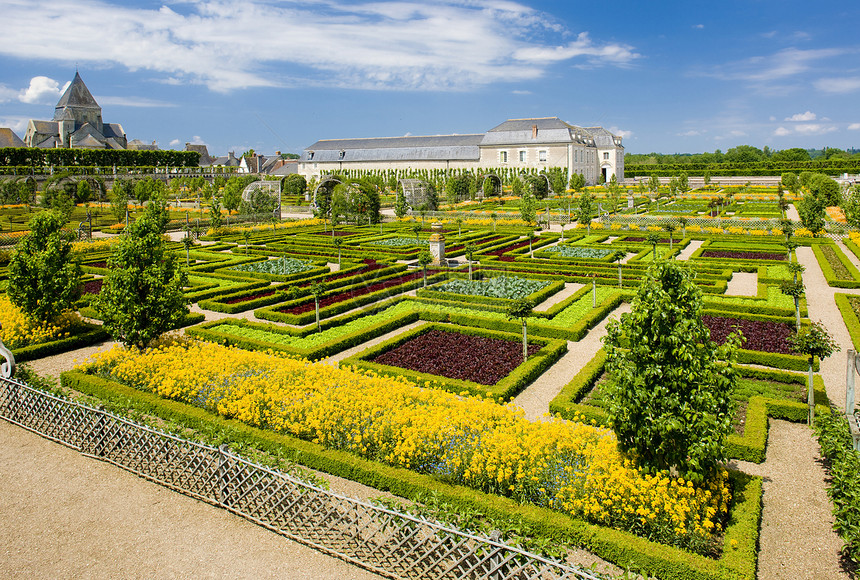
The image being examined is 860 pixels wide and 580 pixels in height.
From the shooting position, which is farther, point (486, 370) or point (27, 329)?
point (27, 329)

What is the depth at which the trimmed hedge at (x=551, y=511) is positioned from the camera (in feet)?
18.8

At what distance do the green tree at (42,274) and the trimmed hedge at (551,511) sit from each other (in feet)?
19.6

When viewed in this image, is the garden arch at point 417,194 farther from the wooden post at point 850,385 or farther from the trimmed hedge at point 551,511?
→ the wooden post at point 850,385

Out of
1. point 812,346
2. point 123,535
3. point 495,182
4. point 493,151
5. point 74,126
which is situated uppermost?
point 74,126

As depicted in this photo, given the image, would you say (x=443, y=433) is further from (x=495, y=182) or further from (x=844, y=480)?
(x=495, y=182)

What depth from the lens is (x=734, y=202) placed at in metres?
45.8

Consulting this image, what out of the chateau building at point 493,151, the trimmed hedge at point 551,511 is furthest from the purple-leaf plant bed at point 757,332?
the chateau building at point 493,151

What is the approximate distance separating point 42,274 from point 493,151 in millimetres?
61622

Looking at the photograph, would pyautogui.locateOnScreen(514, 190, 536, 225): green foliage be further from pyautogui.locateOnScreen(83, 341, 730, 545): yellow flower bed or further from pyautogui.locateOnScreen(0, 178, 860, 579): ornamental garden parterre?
pyautogui.locateOnScreen(83, 341, 730, 545): yellow flower bed

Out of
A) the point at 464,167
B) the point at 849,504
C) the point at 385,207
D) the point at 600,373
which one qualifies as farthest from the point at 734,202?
the point at 849,504

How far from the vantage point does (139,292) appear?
11.7 m

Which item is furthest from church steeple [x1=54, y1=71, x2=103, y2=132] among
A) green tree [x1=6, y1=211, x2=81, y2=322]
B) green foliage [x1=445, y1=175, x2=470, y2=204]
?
green tree [x1=6, y1=211, x2=81, y2=322]

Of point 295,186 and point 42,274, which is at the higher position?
point 295,186

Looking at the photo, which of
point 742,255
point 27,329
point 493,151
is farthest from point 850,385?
point 493,151
